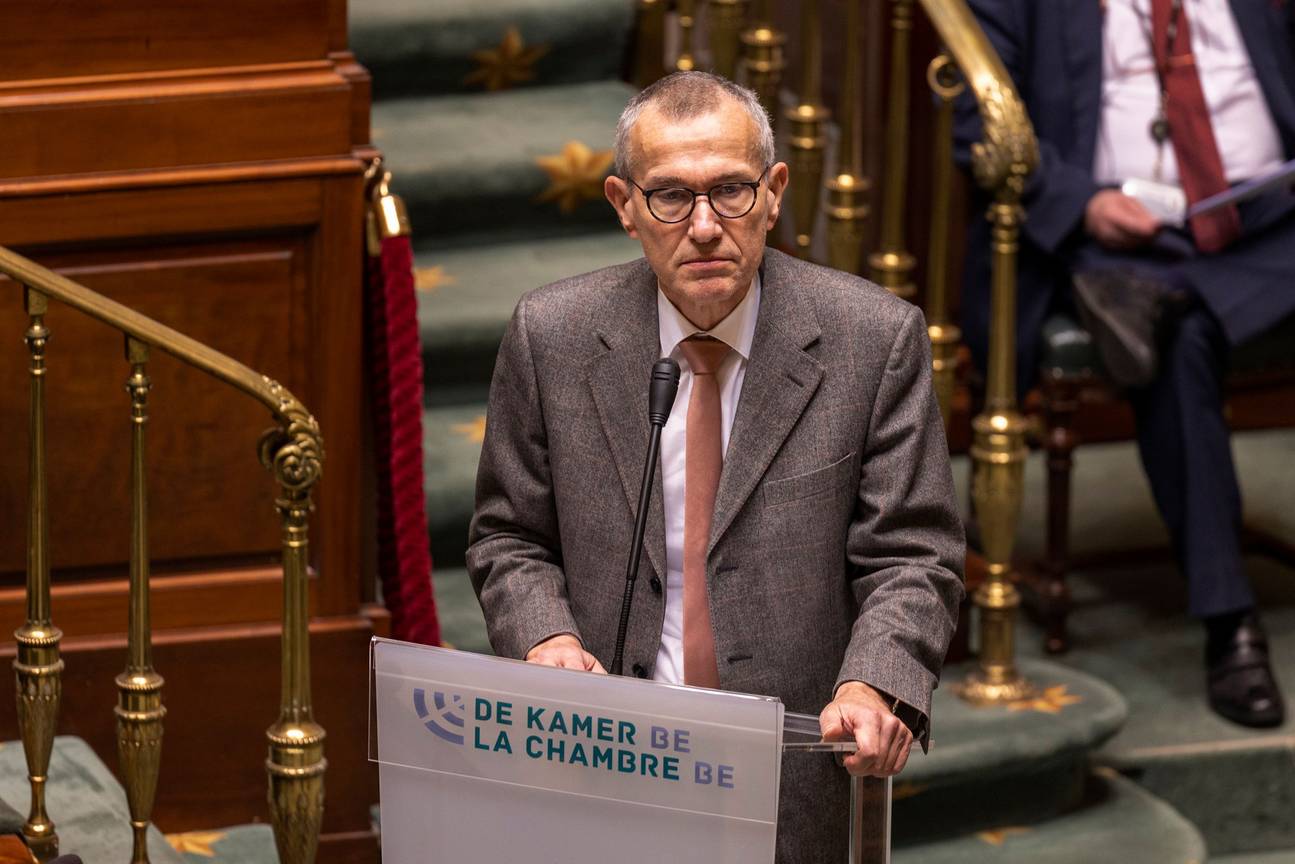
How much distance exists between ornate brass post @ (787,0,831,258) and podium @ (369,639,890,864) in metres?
2.30

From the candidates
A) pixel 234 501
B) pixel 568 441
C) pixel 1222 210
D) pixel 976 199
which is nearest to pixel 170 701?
pixel 234 501

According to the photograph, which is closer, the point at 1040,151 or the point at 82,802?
the point at 82,802

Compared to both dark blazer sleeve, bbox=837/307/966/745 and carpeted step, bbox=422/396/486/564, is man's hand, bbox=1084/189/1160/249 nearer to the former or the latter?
carpeted step, bbox=422/396/486/564

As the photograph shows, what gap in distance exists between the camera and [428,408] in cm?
409

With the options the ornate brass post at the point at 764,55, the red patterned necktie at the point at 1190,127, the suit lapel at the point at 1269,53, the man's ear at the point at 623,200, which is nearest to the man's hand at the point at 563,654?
the man's ear at the point at 623,200

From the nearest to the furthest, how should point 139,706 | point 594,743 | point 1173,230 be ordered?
point 594,743
point 139,706
point 1173,230

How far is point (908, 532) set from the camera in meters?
2.18

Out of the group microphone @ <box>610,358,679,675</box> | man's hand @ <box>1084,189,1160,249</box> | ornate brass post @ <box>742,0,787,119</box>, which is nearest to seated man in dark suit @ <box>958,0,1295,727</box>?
man's hand @ <box>1084,189,1160,249</box>

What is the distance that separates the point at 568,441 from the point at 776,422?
8.6 inches

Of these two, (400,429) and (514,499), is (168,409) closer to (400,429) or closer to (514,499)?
(400,429)

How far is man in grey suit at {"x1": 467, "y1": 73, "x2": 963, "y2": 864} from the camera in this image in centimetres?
217

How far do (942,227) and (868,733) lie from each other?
6.27ft

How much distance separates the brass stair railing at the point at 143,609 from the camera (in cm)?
267

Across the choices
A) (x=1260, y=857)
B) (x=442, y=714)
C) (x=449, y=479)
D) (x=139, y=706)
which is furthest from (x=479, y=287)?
Answer: (x=442, y=714)
